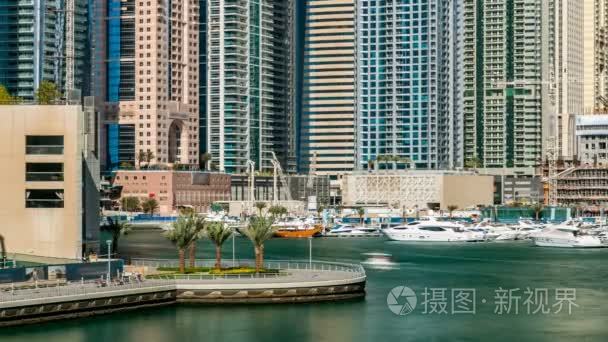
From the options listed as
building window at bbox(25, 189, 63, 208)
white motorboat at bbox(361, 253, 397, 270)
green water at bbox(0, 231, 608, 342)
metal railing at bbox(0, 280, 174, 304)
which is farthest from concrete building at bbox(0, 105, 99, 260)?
white motorboat at bbox(361, 253, 397, 270)

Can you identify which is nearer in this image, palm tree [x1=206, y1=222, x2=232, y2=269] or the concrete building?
the concrete building

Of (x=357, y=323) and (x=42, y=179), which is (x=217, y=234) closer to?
(x=42, y=179)

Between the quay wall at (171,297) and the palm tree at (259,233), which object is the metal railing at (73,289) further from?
the palm tree at (259,233)

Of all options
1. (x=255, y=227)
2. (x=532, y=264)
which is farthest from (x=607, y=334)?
(x=532, y=264)

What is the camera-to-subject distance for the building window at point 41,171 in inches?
3802

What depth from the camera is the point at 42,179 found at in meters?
96.7

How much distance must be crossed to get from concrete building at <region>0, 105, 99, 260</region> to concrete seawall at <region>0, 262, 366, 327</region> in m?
10.9

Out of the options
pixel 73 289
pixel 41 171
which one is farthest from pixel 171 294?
pixel 41 171

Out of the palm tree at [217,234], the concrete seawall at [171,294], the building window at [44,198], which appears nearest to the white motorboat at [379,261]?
the palm tree at [217,234]

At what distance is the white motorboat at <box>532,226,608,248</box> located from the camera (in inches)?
7259

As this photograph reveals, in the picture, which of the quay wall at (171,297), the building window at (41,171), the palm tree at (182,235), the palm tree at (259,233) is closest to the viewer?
the quay wall at (171,297)

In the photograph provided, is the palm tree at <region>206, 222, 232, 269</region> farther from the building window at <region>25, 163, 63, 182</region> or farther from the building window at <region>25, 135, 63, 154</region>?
the building window at <region>25, 135, 63, 154</region>

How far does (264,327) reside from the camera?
268ft

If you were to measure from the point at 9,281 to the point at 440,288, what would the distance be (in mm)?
40950
